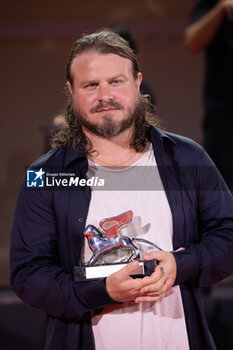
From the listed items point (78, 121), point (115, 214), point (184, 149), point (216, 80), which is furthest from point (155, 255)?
point (216, 80)

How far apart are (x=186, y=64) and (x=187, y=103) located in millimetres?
458

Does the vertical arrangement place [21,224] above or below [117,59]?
below

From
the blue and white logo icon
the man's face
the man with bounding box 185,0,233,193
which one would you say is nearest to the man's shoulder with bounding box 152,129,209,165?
the man's face

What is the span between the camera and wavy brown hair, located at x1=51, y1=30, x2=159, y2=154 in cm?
124

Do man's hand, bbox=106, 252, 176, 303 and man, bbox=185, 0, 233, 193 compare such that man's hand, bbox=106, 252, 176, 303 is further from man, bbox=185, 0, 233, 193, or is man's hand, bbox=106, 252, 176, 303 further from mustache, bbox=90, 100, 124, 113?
man, bbox=185, 0, 233, 193

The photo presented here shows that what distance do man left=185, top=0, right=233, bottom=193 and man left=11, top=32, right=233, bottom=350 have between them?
63 cm

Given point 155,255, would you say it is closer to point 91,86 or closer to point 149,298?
point 149,298

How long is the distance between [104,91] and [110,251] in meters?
0.37

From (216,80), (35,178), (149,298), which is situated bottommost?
(149,298)

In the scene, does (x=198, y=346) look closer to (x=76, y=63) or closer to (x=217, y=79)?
(x=76, y=63)

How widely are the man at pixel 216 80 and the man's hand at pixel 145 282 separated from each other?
80 centimetres

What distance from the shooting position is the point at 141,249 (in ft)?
3.90

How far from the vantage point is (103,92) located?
1210 mm

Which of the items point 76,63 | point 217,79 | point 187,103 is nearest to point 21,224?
point 76,63
